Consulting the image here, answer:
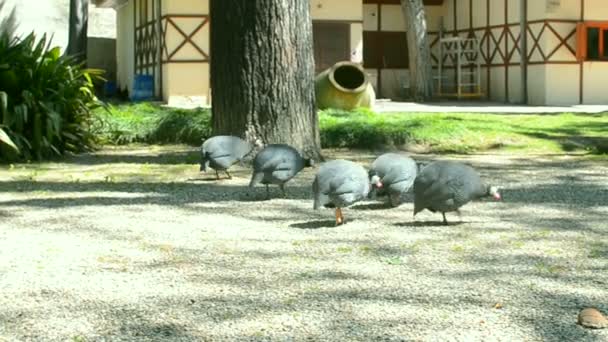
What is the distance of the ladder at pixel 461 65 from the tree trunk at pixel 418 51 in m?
1.00

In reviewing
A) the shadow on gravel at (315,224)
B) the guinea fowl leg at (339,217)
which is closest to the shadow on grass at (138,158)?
the shadow on gravel at (315,224)

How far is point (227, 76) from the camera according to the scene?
10328mm

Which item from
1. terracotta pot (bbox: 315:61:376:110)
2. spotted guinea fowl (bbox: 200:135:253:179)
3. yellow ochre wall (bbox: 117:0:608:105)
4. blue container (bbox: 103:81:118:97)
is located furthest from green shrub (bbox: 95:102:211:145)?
blue container (bbox: 103:81:118:97)

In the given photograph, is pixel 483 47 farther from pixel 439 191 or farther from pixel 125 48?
pixel 439 191

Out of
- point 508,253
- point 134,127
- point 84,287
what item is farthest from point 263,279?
point 134,127

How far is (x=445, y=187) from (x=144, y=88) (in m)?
18.9

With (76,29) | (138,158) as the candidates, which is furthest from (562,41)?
(138,158)

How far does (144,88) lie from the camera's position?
24.8 m

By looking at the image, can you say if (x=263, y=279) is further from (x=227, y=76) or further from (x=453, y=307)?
(x=227, y=76)

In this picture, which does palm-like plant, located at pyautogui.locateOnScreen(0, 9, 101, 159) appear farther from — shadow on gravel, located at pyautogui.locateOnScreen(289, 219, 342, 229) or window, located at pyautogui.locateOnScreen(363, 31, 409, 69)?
window, located at pyautogui.locateOnScreen(363, 31, 409, 69)

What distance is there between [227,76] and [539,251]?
4.98m

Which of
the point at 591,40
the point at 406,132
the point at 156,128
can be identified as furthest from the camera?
the point at 591,40

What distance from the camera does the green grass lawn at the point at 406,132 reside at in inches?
508

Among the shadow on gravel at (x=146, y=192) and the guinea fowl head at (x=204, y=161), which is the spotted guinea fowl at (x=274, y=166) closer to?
the shadow on gravel at (x=146, y=192)
